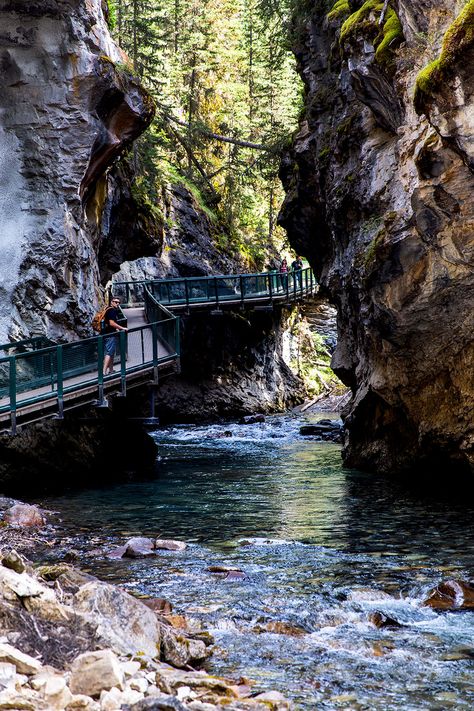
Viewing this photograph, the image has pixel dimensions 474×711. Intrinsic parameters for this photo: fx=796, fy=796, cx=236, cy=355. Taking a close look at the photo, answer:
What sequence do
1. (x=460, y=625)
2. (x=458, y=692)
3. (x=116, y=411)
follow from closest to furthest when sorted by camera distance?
(x=458, y=692) → (x=460, y=625) → (x=116, y=411)

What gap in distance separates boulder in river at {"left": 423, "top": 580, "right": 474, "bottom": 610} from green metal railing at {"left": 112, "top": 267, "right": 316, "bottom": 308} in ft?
65.0

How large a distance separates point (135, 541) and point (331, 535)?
3302mm

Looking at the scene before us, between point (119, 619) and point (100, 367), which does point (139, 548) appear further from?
point (100, 367)

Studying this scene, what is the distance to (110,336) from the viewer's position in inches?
733

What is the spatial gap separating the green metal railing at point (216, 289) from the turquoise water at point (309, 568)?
10618 millimetres

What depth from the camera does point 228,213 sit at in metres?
44.4

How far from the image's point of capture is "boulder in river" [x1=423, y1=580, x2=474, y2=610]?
30.5 ft

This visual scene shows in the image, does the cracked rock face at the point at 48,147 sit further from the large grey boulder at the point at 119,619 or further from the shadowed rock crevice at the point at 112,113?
the large grey boulder at the point at 119,619

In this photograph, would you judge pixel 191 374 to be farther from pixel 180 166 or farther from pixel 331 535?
pixel 331 535

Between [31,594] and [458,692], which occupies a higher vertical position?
[31,594]

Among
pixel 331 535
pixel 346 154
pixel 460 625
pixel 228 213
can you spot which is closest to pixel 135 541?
pixel 331 535

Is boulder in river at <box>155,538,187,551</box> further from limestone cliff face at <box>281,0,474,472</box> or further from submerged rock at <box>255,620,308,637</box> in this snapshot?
limestone cliff face at <box>281,0,474,472</box>

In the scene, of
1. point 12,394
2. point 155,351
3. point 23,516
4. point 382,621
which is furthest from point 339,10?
point 382,621

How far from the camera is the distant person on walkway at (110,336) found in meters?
18.5
